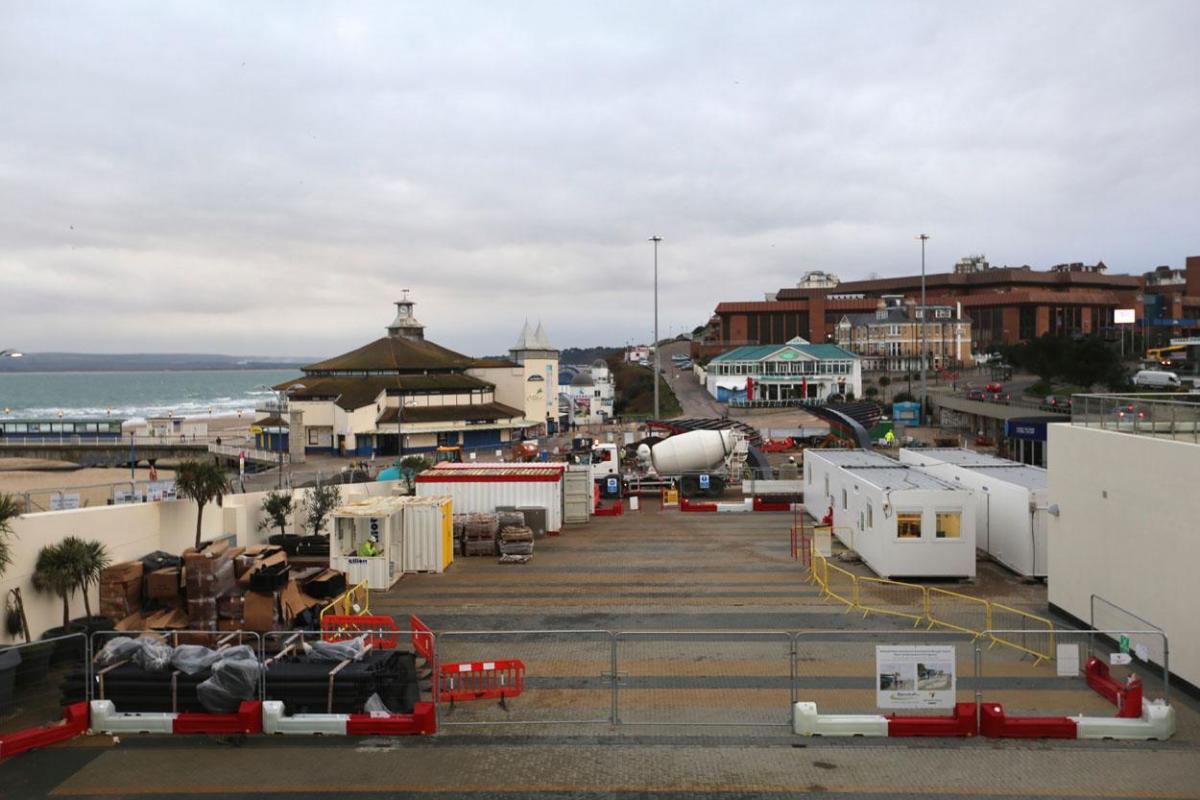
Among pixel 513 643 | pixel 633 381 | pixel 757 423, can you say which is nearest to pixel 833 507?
pixel 513 643

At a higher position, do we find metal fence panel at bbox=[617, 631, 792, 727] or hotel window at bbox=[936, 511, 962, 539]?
hotel window at bbox=[936, 511, 962, 539]

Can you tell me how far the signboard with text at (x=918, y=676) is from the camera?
11.3m

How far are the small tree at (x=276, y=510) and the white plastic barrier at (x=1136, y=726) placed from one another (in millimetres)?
20813

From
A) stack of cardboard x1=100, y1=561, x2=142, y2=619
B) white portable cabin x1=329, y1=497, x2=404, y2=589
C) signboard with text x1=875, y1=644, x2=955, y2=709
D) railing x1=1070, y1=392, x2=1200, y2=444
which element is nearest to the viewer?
signboard with text x1=875, y1=644, x2=955, y2=709

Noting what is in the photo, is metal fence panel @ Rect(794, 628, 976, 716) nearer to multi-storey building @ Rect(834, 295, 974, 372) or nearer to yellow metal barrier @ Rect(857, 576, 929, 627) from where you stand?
yellow metal barrier @ Rect(857, 576, 929, 627)

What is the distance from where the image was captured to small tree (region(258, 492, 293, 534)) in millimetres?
24672

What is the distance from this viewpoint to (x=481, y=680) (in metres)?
13.4

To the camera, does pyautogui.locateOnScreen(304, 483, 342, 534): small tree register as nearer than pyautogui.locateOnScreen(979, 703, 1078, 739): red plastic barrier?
No

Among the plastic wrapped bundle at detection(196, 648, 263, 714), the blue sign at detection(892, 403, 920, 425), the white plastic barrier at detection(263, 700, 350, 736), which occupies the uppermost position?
the blue sign at detection(892, 403, 920, 425)

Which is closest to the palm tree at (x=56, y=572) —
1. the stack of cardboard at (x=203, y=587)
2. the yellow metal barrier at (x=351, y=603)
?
the stack of cardboard at (x=203, y=587)

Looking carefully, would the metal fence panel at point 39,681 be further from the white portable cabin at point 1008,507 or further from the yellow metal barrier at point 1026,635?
the white portable cabin at point 1008,507

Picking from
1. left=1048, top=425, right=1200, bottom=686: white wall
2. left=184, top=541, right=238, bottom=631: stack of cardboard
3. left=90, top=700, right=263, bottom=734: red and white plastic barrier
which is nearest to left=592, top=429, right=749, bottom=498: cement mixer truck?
left=1048, top=425, right=1200, bottom=686: white wall

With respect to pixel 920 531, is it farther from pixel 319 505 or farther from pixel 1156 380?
pixel 1156 380

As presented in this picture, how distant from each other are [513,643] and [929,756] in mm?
7903
